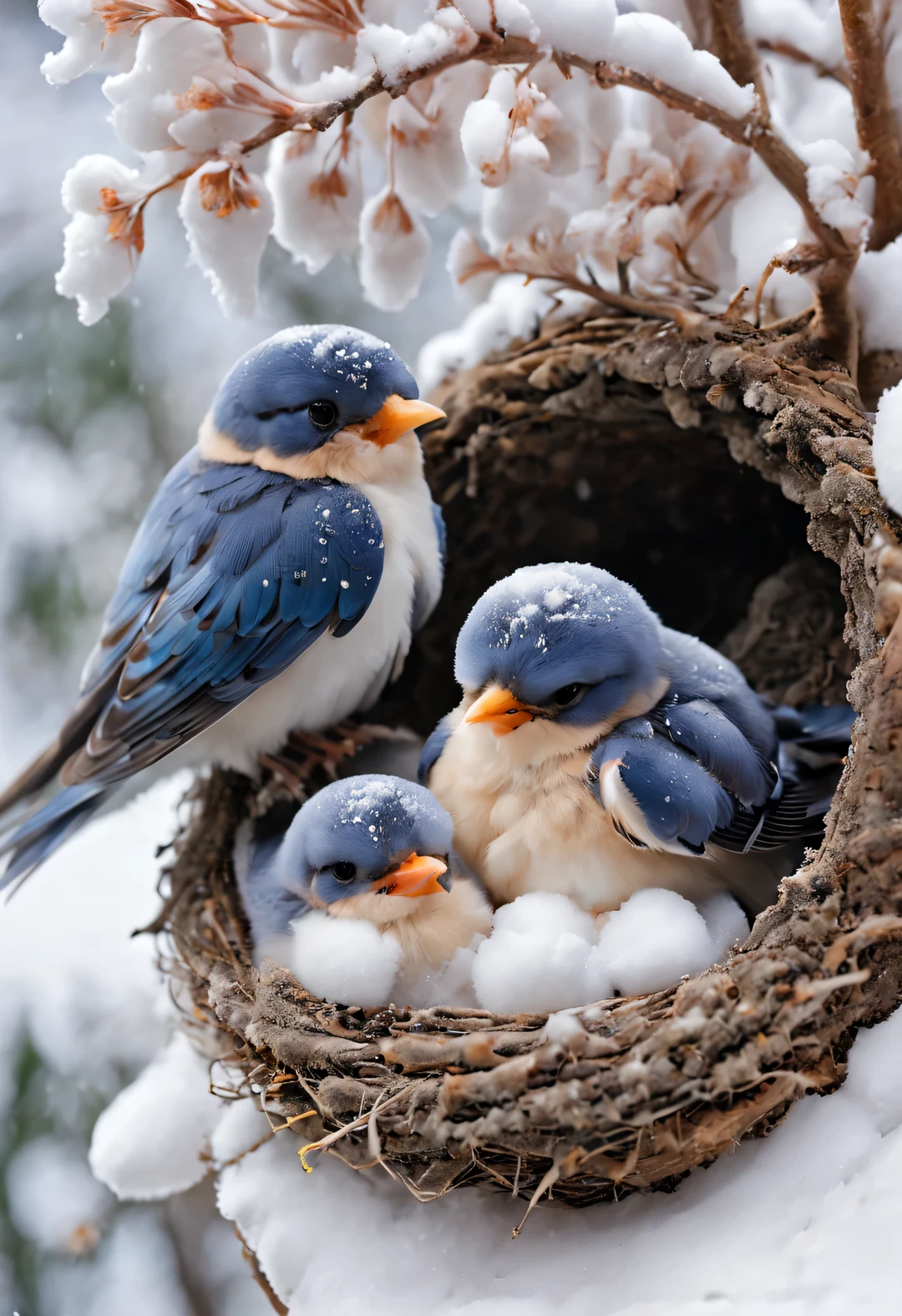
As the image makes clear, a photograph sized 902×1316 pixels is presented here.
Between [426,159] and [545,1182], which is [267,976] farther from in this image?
[426,159]

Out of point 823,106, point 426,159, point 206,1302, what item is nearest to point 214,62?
point 426,159

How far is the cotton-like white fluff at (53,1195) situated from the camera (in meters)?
2.12

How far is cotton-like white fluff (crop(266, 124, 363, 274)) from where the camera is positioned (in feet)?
4.99

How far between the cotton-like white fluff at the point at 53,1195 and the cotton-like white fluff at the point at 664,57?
218cm

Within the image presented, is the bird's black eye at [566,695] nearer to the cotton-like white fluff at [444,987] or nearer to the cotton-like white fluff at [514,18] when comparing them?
the cotton-like white fluff at [444,987]

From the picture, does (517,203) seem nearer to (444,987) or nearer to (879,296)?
(879,296)

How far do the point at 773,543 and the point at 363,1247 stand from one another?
146cm

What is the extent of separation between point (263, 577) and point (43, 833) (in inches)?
21.8

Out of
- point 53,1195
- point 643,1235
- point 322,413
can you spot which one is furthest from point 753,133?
point 53,1195

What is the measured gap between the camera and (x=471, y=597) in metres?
2.18

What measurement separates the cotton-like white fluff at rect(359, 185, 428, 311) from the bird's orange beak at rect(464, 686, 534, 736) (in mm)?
640

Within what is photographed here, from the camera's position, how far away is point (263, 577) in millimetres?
1585

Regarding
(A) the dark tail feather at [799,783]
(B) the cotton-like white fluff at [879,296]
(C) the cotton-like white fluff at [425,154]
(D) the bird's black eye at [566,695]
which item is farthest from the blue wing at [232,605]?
(B) the cotton-like white fluff at [879,296]

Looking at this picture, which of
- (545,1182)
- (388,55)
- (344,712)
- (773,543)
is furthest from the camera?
(773,543)
